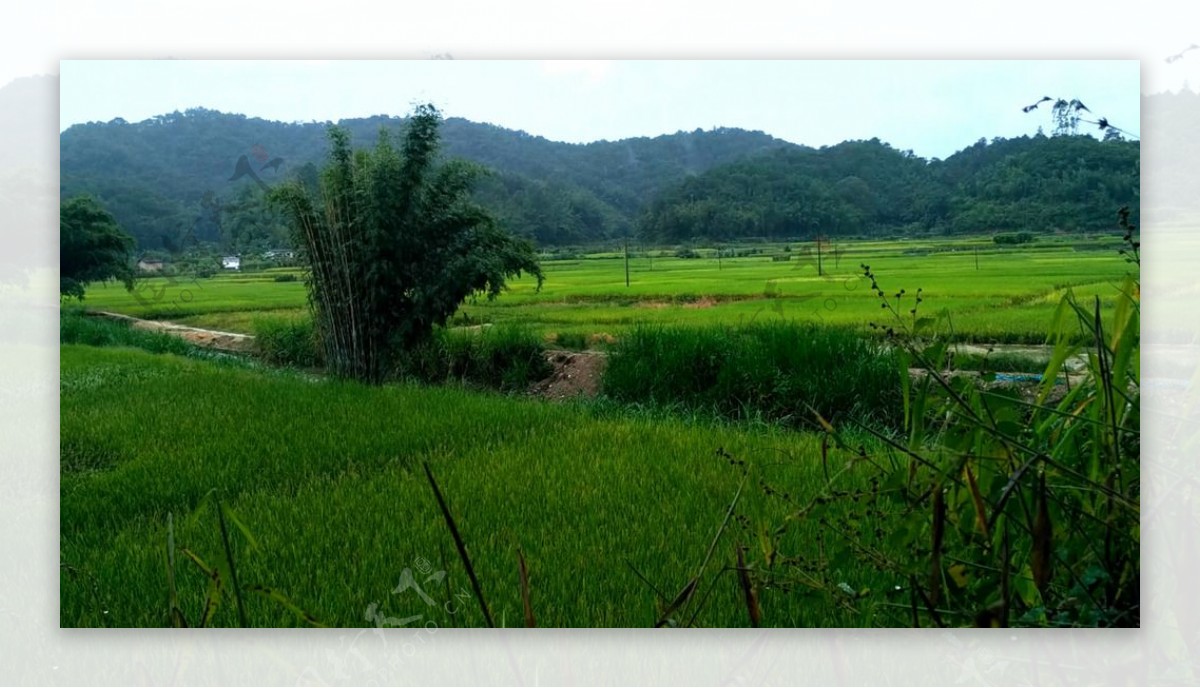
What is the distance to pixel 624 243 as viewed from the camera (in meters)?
3.16

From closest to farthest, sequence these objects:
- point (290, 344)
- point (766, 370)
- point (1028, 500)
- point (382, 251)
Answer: point (1028, 500)
point (766, 370)
point (290, 344)
point (382, 251)

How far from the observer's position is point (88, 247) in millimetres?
3148

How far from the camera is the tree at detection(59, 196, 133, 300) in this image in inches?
121

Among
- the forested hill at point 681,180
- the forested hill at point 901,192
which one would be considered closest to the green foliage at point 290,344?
the forested hill at point 681,180

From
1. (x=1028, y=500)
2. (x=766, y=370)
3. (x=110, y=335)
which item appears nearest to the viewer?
(x=1028, y=500)

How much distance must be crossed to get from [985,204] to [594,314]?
50.6 inches

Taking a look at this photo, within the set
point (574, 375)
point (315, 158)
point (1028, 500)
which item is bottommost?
point (1028, 500)

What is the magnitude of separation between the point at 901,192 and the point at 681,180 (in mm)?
686

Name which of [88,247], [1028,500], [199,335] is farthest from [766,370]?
[88,247]

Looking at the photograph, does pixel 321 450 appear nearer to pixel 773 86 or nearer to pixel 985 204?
pixel 773 86

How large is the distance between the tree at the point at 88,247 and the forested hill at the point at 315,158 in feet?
0.13

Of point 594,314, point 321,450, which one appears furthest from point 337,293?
point 594,314

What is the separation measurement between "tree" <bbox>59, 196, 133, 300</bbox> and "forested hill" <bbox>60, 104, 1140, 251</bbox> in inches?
1.7

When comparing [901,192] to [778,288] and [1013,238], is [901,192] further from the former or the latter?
[778,288]
